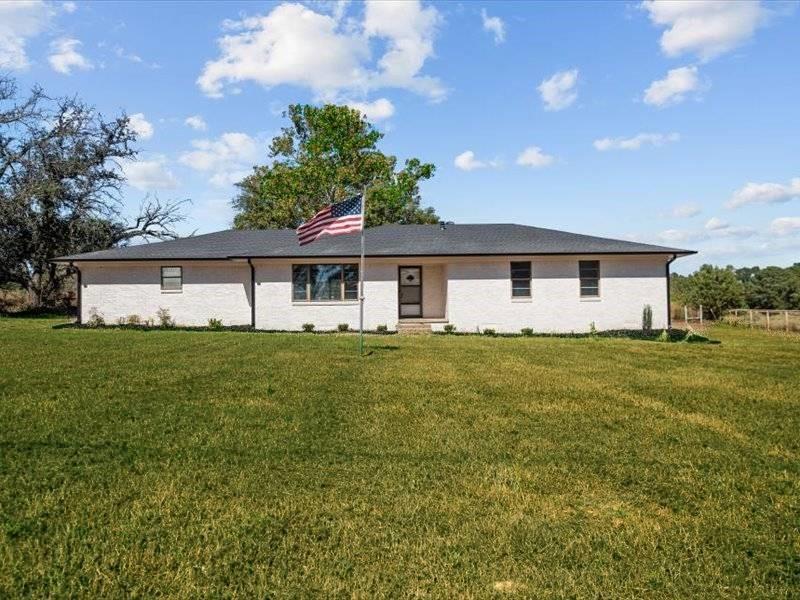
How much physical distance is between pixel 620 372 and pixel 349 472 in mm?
7211

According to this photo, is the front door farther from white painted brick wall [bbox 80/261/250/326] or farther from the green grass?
the green grass

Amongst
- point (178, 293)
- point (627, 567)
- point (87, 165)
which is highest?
point (87, 165)

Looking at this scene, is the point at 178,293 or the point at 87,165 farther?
the point at 87,165

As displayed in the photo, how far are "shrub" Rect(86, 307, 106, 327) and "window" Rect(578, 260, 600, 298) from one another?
1860cm

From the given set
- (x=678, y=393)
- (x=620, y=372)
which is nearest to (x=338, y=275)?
(x=620, y=372)

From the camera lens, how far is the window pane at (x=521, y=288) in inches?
798

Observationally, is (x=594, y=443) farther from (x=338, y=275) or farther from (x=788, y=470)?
(x=338, y=275)

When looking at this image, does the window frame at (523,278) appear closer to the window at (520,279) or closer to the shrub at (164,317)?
the window at (520,279)

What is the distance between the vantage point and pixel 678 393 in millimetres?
8070

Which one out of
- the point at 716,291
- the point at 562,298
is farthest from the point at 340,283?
the point at 716,291

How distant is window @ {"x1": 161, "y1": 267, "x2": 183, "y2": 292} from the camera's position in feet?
70.3

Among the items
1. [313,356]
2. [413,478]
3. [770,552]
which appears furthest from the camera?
[313,356]

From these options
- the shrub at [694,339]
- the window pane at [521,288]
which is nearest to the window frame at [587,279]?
the window pane at [521,288]

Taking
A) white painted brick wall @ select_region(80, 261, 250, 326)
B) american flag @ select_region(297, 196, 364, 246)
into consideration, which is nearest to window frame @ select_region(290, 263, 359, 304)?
white painted brick wall @ select_region(80, 261, 250, 326)
